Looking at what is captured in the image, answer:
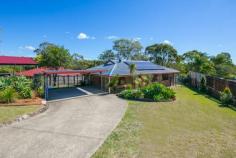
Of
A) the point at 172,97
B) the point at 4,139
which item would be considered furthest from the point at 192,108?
the point at 4,139

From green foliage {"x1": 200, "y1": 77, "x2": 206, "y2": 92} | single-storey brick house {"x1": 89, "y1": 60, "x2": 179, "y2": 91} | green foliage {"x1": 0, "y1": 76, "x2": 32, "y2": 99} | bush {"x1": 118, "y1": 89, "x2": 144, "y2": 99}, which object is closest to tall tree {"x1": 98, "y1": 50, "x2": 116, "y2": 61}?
single-storey brick house {"x1": 89, "y1": 60, "x2": 179, "y2": 91}

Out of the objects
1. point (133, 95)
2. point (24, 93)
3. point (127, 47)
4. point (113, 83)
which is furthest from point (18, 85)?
point (127, 47)

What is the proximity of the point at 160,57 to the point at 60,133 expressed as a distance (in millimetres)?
42685

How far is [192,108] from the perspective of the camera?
1406 cm

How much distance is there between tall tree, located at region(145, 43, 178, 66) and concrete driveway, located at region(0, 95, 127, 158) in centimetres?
3684

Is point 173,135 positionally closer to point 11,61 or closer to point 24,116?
point 24,116

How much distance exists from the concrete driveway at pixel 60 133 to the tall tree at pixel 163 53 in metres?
36.8

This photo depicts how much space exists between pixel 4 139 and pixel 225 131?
10.6 metres

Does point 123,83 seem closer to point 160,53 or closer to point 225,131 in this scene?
point 225,131

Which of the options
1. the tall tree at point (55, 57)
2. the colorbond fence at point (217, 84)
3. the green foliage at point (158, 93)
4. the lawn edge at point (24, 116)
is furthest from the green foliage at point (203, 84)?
the tall tree at point (55, 57)

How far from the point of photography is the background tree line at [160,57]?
94.1 feet

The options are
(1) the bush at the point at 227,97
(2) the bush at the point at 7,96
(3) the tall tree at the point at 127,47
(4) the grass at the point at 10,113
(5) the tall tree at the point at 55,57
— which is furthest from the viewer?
(3) the tall tree at the point at 127,47

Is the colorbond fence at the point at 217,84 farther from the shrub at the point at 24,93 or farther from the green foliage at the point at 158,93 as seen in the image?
the shrub at the point at 24,93

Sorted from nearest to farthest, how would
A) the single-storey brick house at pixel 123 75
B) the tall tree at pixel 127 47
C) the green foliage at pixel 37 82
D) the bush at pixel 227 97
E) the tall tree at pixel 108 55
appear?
1. the bush at pixel 227 97
2. the green foliage at pixel 37 82
3. the single-storey brick house at pixel 123 75
4. the tall tree at pixel 127 47
5. the tall tree at pixel 108 55
